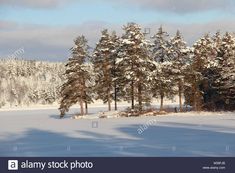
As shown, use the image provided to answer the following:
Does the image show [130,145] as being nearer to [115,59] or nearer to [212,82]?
[115,59]

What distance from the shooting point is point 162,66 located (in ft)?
220

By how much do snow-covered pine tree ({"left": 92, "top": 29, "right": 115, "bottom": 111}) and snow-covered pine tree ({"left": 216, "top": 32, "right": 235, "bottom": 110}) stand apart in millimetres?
15860

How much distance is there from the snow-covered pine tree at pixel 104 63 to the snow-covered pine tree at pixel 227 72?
1586 cm

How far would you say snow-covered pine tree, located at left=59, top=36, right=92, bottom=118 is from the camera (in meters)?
64.2

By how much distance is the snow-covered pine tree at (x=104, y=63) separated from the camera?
229ft

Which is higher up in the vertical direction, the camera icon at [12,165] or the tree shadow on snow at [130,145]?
the camera icon at [12,165]

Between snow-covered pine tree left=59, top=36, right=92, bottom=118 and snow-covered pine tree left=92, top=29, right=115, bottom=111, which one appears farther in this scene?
snow-covered pine tree left=92, top=29, right=115, bottom=111

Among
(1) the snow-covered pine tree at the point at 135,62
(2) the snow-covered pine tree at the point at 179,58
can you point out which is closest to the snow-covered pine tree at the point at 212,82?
(2) the snow-covered pine tree at the point at 179,58

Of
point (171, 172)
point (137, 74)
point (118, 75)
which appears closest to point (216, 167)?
point (171, 172)

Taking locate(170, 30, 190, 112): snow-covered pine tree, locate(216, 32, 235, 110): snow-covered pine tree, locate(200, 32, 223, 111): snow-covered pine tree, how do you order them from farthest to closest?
locate(200, 32, 223, 111): snow-covered pine tree
locate(170, 30, 190, 112): snow-covered pine tree
locate(216, 32, 235, 110): snow-covered pine tree

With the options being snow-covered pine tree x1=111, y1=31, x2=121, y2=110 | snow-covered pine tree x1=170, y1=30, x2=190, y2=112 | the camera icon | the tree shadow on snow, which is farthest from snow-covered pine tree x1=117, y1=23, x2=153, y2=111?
the camera icon

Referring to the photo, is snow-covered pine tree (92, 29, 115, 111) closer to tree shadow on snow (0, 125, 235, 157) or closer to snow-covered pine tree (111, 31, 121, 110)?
snow-covered pine tree (111, 31, 121, 110)

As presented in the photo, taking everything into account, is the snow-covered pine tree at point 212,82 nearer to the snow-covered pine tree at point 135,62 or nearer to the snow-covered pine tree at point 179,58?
the snow-covered pine tree at point 179,58

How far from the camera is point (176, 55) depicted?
6894 cm
